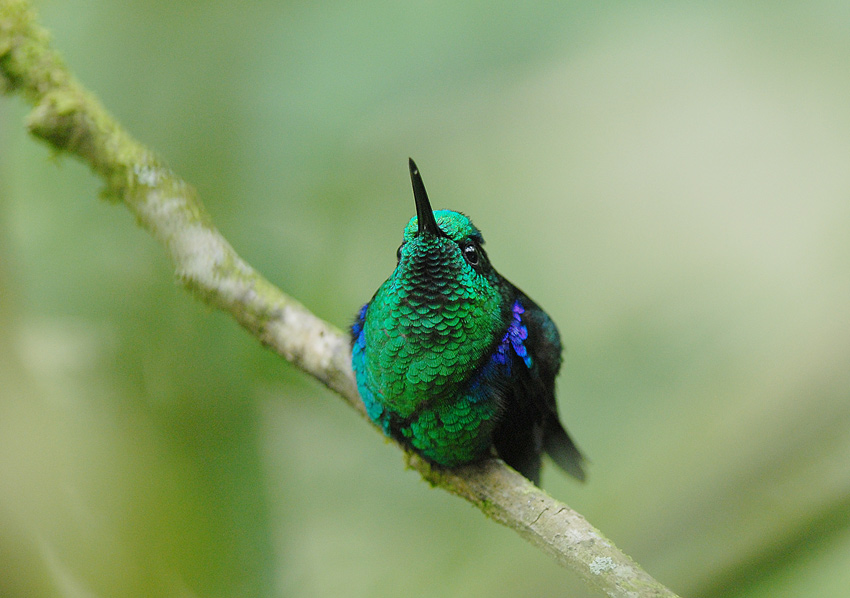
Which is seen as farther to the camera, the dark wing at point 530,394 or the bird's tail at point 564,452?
the bird's tail at point 564,452

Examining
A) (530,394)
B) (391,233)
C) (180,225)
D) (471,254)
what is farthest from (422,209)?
(391,233)

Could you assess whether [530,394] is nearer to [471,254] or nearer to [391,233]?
[471,254]

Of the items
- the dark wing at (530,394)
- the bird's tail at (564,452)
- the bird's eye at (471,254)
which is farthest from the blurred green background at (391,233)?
the bird's eye at (471,254)

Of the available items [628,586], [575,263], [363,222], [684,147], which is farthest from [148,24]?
[628,586]

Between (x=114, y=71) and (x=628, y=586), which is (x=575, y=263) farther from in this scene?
(x=114, y=71)

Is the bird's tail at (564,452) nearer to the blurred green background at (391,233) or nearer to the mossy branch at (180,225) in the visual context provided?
the mossy branch at (180,225)
